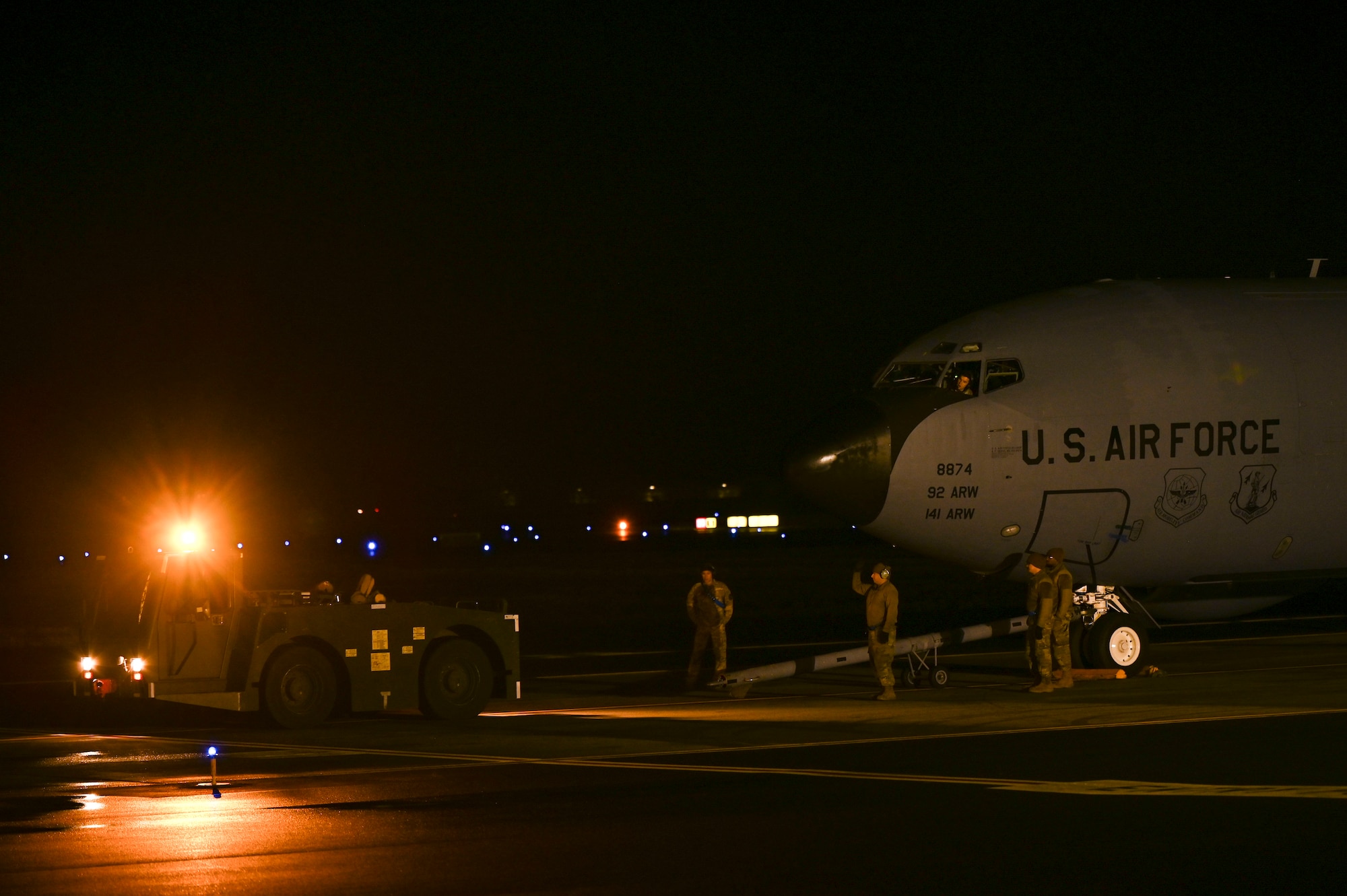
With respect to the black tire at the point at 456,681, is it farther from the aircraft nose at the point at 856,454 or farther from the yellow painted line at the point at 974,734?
the aircraft nose at the point at 856,454

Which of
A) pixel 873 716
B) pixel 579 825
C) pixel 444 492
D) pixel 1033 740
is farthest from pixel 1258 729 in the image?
pixel 444 492

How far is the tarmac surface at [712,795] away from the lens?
10094mm

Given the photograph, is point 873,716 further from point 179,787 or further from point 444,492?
point 444,492

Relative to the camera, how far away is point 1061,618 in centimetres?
2214

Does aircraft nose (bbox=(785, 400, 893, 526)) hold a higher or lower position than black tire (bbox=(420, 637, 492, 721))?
higher

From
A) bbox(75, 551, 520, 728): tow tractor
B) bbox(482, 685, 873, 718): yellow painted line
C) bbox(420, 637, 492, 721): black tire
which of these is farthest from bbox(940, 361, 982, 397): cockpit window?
bbox(420, 637, 492, 721): black tire

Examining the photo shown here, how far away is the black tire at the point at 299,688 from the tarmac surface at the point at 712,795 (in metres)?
0.32

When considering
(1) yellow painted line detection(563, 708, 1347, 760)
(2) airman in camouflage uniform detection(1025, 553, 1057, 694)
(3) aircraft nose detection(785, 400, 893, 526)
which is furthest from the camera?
(3) aircraft nose detection(785, 400, 893, 526)

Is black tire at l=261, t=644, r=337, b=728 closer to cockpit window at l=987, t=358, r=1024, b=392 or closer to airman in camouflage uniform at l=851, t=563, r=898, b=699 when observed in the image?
airman in camouflage uniform at l=851, t=563, r=898, b=699

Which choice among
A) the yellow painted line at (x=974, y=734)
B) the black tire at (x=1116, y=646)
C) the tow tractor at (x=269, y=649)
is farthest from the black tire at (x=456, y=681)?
the black tire at (x=1116, y=646)

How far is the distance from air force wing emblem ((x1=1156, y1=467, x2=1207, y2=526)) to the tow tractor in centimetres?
993

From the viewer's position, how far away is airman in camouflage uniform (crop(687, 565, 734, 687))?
23.5 m

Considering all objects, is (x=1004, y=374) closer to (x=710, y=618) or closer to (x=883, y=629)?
(x=883, y=629)

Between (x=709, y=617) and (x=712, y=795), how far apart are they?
10.4m
